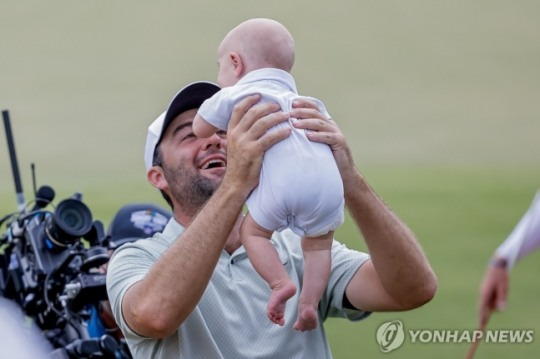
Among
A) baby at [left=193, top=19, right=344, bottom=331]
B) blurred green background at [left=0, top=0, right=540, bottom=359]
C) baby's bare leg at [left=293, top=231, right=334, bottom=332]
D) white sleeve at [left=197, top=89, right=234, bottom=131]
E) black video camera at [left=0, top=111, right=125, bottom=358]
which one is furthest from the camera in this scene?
blurred green background at [left=0, top=0, right=540, bottom=359]

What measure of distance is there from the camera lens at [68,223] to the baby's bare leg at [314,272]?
184 cm

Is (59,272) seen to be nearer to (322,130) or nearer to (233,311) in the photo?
(233,311)

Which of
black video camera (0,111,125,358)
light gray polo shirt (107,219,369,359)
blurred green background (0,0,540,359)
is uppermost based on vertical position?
light gray polo shirt (107,219,369,359)

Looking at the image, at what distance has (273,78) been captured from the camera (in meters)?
3.37

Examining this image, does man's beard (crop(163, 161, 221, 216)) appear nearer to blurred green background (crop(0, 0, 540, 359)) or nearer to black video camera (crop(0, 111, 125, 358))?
black video camera (crop(0, 111, 125, 358))

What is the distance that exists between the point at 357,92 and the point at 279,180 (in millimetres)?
14101

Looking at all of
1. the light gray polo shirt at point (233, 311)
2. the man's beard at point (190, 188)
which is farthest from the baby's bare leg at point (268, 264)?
the man's beard at point (190, 188)

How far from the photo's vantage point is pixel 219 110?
335 centimetres

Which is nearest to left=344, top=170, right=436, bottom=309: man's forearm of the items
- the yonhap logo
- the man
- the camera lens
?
the man

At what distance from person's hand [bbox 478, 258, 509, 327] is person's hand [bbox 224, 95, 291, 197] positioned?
1.31 metres

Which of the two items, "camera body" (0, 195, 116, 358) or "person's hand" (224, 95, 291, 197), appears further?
"camera body" (0, 195, 116, 358)

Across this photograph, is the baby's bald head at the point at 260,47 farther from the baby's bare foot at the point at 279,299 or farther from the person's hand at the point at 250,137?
the baby's bare foot at the point at 279,299

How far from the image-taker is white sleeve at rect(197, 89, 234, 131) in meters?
3.33

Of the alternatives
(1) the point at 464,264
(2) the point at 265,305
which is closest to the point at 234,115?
(2) the point at 265,305
